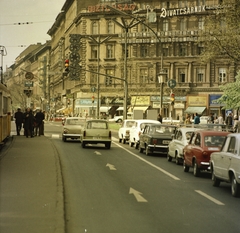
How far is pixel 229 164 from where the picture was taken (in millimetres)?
16344

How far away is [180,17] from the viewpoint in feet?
322

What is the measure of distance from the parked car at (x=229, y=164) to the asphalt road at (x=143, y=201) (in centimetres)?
29

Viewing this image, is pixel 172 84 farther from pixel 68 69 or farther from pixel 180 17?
pixel 180 17

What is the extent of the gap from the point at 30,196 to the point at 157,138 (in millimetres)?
16903

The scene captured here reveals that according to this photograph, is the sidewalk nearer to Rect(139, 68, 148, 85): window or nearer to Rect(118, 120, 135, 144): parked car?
Rect(118, 120, 135, 144): parked car

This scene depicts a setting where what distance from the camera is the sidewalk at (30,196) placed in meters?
10.0

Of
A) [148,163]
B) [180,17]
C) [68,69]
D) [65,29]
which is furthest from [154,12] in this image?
[148,163]

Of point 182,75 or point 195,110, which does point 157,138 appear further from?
point 182,75

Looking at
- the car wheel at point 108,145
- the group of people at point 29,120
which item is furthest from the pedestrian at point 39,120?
the car wheel at point 108,145

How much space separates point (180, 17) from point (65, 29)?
35.9 m

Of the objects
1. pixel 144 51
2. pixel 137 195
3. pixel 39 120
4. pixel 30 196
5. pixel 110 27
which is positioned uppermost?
pixel 110 27

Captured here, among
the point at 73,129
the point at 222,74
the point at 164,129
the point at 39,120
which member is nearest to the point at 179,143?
the point at 164,129

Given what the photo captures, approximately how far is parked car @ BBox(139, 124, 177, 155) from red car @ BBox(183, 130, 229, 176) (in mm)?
7361

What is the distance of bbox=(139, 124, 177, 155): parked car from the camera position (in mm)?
30062
